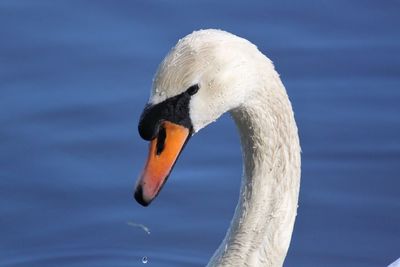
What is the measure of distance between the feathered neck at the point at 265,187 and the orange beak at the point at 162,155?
32 cm

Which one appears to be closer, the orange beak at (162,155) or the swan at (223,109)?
the swan at (223,109)

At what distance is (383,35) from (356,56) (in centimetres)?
29

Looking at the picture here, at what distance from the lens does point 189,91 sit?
5.04 metres

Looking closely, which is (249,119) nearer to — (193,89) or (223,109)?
(223,109)

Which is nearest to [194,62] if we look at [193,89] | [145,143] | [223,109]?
[193,89]

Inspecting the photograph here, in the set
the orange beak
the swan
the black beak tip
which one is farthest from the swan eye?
the black beak tip

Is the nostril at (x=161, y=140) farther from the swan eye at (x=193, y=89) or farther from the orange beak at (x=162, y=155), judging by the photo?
the swan eye at (x=193, y=89)

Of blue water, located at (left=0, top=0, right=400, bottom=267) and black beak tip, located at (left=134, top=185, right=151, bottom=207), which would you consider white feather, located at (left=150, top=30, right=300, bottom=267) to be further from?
blue water, located at (left=0, top=0, right=400, bottom=267)

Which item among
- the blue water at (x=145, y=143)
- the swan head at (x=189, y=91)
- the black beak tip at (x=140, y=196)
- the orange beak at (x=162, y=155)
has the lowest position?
the black beak tip at (x=140, y=196)

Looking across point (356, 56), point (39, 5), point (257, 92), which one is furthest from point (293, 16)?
point (257, 92)

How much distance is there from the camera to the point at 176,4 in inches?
346

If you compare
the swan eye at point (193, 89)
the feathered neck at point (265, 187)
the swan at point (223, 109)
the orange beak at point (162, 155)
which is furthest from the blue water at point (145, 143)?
the swan eye at point (193, 89)

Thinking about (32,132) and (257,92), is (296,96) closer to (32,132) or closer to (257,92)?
(32,132)

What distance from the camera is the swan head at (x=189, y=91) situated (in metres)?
4.98
